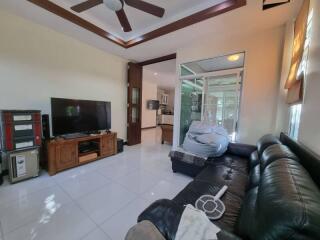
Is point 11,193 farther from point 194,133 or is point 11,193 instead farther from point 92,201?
point 194,133

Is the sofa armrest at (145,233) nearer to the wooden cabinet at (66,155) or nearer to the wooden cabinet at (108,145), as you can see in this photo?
the wooden cabinet at (66,155)

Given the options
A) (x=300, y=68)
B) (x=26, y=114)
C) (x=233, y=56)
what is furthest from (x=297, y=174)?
(x=26, y=114)

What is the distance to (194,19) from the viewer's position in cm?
239

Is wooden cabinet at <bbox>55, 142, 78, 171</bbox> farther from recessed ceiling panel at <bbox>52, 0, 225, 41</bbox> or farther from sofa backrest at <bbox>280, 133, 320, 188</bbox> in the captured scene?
sofa backrest at <bbox>280, 133, 320, 188</bbox>

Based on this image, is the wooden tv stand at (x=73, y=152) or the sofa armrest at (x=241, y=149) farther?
the wooden tv stand at (x=73, y=152)

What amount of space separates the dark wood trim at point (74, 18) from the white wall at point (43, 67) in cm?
69

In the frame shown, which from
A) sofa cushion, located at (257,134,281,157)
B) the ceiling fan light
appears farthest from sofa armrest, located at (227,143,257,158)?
the ceiling fan light

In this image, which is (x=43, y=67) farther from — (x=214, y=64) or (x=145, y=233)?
(x=214, y=64)

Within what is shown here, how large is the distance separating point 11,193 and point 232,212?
2798mm

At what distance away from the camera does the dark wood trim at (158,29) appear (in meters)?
2.11

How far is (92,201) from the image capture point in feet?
6.19

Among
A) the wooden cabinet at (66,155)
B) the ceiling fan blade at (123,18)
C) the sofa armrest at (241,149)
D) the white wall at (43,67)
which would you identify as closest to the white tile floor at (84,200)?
the wooden cabinet at (66,155)

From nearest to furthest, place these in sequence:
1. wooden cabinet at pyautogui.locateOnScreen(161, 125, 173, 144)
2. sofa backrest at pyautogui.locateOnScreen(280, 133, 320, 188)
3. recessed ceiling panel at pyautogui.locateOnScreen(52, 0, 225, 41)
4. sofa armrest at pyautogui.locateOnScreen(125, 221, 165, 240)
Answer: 1. sofa armrest at pyautogui.locateOnScreen(125, 221, 165, 240)
2. sofa backrest at pyautogui.locateOnScreen(280, 133, 320, 188)
3. recessed ceiling panel at pyautogui.locateOnScreen(52, 0, 225, 41)
4. wooden cabinet at pyautogui.locateOnScreen(161, 125, 173, 144)

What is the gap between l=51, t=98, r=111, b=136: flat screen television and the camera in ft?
8.88
